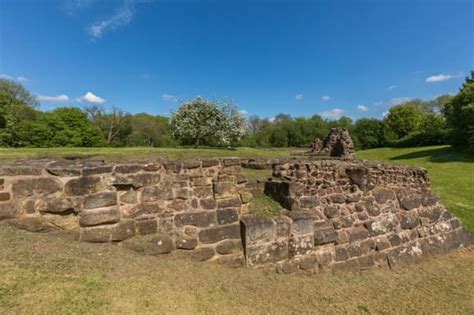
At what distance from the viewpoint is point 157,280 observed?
2754mm

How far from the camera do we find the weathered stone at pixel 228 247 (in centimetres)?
370

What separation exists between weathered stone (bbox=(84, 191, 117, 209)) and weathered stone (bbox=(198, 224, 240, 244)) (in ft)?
3.92

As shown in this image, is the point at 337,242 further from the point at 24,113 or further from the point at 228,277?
the point at 24,113

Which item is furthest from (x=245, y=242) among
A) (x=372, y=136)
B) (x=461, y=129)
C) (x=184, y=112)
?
(x=372, y=136)

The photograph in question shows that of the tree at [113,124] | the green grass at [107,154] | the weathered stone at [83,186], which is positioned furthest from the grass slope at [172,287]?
the tree at [113,124]

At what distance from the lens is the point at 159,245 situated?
134 inches

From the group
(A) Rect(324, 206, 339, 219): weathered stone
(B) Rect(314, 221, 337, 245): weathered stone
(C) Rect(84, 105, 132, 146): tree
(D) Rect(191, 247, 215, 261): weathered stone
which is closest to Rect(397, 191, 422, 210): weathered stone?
(A) Rect(324, 206, 339, 219): weathered stone

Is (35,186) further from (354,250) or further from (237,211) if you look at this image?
(354,250)

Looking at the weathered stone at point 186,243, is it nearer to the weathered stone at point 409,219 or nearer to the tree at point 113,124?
the weathered stone at point 409,219

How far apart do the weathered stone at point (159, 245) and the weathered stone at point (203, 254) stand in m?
0.32

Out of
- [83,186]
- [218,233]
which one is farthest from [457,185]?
[83,186]

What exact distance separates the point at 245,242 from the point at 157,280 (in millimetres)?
1356

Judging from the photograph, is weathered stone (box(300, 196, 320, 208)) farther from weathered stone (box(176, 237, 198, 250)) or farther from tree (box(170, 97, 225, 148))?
tree (box(170, 97, 225, 148))

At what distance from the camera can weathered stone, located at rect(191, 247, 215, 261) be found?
3.56 m
